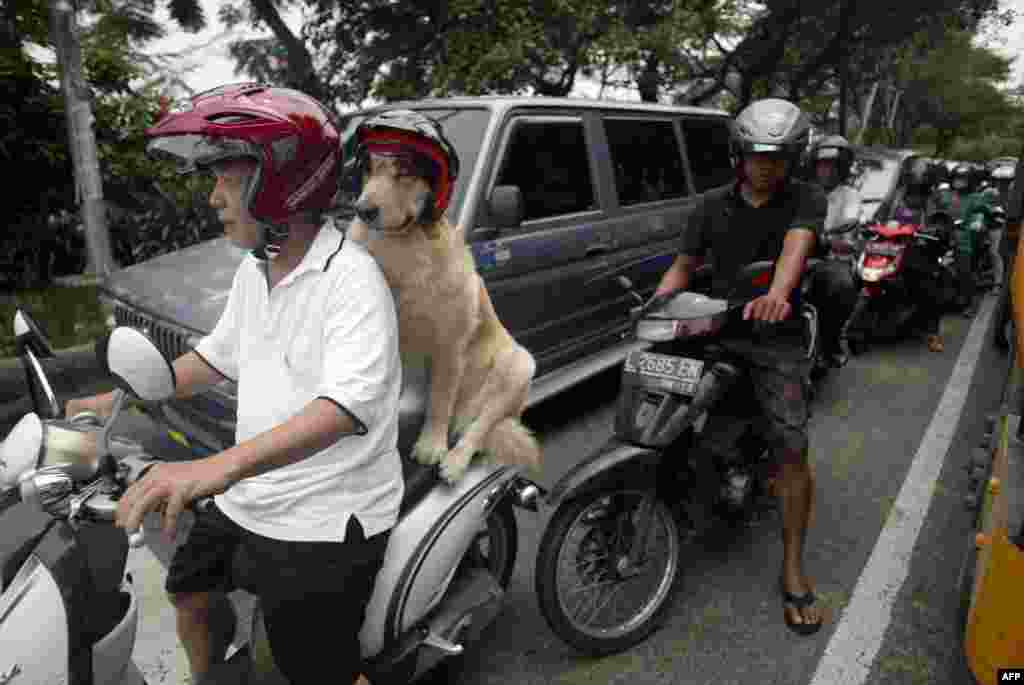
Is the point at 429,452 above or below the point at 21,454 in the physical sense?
below

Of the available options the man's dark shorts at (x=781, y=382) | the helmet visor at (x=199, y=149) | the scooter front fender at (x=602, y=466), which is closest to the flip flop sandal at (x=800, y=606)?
the man's dark shorts at (x=781, y=382)

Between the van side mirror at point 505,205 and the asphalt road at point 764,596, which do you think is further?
the van side mirror at point 505,205

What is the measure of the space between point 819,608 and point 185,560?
2.32 m

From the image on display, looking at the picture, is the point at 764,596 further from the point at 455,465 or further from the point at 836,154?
the point at 836,154

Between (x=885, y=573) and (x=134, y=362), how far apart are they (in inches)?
121

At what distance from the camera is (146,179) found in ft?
25.9

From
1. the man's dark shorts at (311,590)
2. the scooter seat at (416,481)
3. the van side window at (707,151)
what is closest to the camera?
the man's dark shorts at (311,590)

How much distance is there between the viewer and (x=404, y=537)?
6.22 feet

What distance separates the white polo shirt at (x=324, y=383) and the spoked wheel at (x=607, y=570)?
0.90 metres

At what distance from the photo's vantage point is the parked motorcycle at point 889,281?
650cm

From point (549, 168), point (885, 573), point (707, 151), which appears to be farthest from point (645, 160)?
point (885, 573)

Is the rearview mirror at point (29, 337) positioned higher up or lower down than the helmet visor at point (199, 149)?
lower down

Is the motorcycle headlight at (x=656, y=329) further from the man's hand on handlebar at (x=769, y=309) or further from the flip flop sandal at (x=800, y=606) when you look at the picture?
the flip flop sandal at (x=800, y=606)

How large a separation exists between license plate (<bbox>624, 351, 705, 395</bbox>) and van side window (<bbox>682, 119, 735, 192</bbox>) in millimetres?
3117
